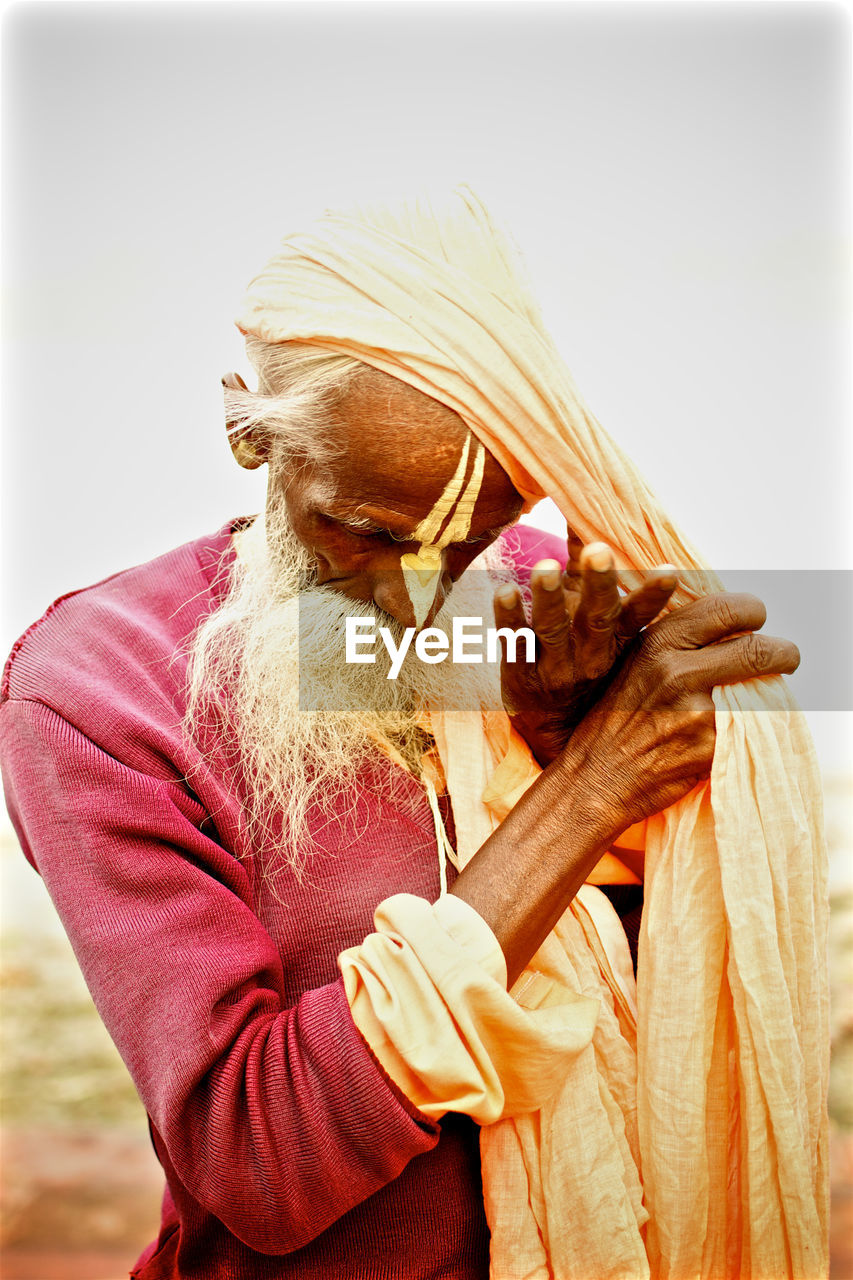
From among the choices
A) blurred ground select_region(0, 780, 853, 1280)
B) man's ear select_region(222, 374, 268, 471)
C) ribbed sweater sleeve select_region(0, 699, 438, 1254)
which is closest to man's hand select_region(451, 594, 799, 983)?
ribbed sweater sleeve select_region(0, 699, 438, 1254)

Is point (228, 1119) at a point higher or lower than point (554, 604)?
lower

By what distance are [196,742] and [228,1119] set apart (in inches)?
16.9

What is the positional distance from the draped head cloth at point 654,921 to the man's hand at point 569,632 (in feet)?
0.31

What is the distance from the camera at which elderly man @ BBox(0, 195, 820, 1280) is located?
100cm

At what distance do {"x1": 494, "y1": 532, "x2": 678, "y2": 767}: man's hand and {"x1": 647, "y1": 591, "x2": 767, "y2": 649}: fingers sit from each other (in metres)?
0.04

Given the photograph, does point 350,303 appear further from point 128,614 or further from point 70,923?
point 70,923

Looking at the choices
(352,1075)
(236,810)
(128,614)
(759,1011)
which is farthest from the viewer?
(128,614)

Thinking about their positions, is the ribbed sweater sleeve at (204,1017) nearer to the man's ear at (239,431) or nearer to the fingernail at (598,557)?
the man's ear at (239,431)

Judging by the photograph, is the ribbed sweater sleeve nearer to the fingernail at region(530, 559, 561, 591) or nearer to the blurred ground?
the fingernail at region(530, 559, 561, 591)

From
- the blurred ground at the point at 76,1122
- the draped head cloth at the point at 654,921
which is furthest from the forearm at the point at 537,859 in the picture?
the blurred ground at the point at 76,1122

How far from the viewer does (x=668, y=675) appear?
111 centimetres

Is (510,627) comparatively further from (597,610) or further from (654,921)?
(654,921)

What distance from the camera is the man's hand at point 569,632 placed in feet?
3.34

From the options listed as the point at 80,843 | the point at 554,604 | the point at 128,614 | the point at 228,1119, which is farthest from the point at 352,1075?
the point at 128,614
